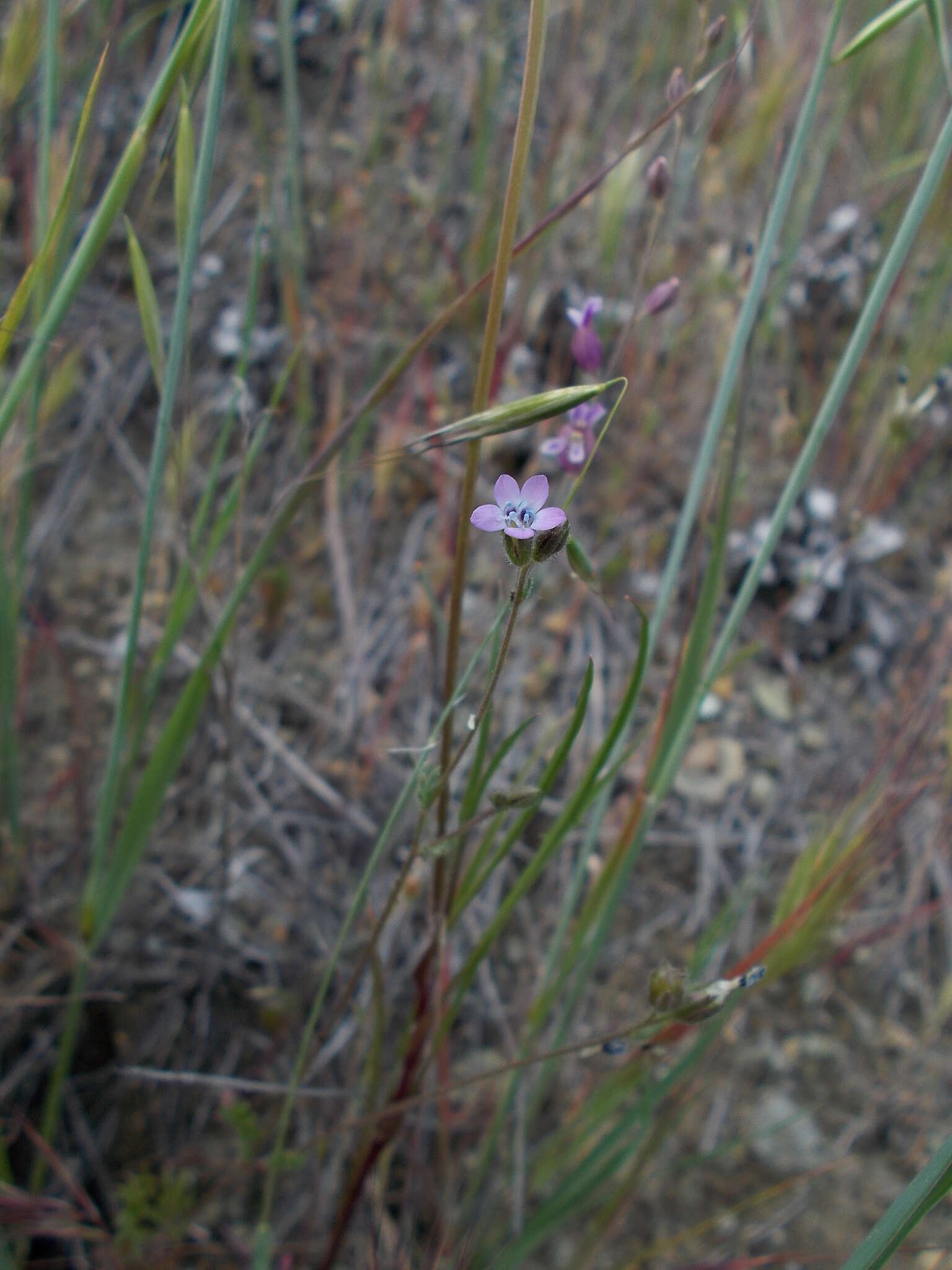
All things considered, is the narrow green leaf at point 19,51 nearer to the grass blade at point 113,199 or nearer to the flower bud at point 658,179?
the grass blade at point 113,199

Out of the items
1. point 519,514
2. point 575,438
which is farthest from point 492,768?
point 575,438

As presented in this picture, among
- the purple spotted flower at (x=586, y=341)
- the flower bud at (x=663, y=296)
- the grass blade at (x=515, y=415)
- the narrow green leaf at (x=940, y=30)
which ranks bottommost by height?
the grass blade at (x=515, y=415)

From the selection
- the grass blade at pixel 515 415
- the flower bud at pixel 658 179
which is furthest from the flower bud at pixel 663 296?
the grass blade at pixel 515 415

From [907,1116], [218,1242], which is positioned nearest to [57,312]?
[218,1242]

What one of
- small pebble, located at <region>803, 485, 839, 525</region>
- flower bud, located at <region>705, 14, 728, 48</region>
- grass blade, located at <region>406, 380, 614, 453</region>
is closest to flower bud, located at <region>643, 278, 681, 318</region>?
flower bud, located at <region>705, 14, 728, 48</region>

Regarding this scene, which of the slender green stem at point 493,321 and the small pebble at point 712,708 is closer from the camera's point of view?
the slender green stem at point 493,321

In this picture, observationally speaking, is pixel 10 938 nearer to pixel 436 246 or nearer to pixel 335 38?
pixel 436 246
